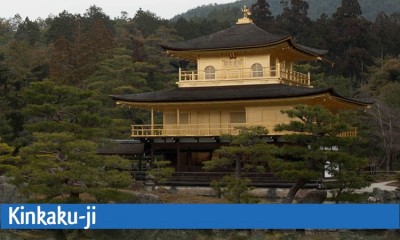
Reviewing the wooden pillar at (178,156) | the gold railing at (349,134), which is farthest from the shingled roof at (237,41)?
the wooden pillar at (178,156)

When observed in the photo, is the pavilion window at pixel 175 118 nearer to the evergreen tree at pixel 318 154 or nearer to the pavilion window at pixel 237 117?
the pavilion window at pixel 237 117

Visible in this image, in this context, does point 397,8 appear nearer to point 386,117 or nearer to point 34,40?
point 34,40

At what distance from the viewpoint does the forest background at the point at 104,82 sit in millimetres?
25297

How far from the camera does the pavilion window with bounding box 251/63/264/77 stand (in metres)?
36.2

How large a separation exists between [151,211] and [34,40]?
7600 cm

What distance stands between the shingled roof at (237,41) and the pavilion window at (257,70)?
4.44ft

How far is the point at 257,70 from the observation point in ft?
119

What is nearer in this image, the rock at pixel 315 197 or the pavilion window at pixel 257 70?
the rock at pixel 315 197

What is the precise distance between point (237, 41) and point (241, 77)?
2.04 meters

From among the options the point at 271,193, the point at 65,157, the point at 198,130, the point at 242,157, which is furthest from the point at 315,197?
the point at 65,157

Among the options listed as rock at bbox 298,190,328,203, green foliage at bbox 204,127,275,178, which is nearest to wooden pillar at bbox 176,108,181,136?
green foliage at bbox 204,127,275,178

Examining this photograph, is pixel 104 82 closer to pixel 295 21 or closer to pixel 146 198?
pixel 146 198

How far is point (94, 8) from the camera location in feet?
340

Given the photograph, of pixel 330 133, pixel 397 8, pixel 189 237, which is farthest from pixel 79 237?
pixel 397 8
